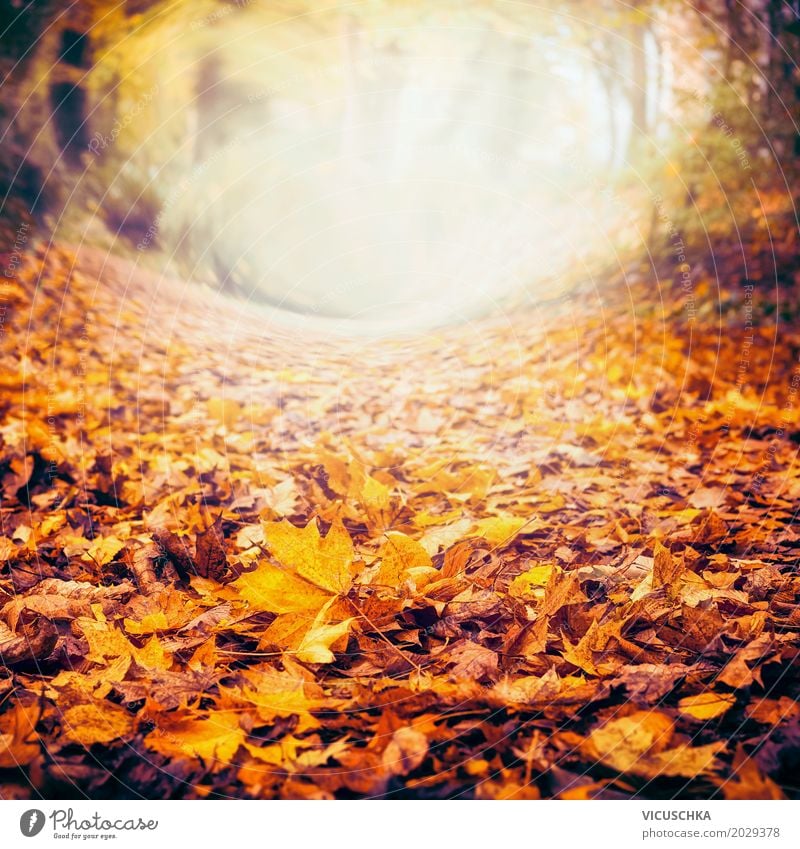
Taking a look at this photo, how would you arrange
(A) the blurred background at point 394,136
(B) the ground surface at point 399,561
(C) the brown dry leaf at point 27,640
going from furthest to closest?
(A) the blurred background at point 394,136, (C) the brown dry leaf at point 27,640, (B) the ground surface at point 399,561

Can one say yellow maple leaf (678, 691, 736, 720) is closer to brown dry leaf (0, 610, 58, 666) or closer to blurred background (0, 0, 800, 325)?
brown dry leaf (0, 610, 58, 666)

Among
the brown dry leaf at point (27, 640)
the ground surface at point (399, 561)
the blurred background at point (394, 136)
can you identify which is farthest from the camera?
the blurred background at point (394, 136)

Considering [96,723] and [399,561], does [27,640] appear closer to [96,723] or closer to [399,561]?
[96,723]

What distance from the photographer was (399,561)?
1.90 metres

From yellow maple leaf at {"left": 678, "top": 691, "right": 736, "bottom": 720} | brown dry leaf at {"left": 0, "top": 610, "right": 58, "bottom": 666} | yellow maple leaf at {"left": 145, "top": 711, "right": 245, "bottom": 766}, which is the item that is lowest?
yellow maple leaf at {"left": 145, "top": 711, "right": 245, "bottom": 766}

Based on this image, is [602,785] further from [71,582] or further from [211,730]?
[71,582]

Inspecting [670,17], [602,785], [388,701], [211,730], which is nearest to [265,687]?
[211,730]

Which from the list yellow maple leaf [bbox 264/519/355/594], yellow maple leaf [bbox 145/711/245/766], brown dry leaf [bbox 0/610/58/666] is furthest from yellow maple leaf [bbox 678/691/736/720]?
brown dry leaf [bbox 0/610/58/666]

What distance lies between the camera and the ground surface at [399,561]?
1384 millimetres

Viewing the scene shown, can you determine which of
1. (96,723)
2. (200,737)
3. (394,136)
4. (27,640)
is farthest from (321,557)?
(394,136)

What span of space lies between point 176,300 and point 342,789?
455 cm

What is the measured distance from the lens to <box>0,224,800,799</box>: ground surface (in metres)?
1.38

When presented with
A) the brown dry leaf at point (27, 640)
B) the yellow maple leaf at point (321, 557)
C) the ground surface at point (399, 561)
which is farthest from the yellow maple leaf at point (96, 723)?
the yellow maple leaf at point (321, 557)

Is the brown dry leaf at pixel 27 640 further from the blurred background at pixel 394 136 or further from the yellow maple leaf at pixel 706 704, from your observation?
the blurred background at pixel 394 136
